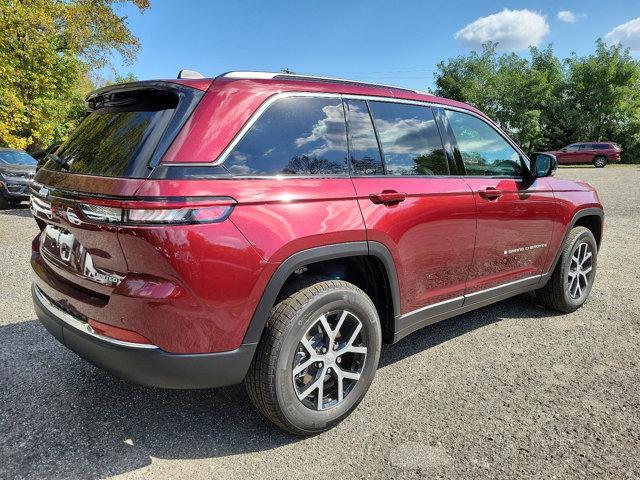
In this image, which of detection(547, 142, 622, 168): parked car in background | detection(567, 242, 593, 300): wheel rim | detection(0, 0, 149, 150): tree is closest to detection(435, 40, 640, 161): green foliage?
detection(547, 142, 622, 168): parked car in background

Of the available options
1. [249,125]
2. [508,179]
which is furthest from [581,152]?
[249,125]

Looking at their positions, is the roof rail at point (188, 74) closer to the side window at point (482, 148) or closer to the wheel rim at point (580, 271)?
the side window at point (482, 148)

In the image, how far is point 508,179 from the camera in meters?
3.62

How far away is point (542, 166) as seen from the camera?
12.4 ft

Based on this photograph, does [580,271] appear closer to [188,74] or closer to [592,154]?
[188,74]

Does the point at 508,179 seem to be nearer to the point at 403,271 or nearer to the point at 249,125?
the point at 403,271

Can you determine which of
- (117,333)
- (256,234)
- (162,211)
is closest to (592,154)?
(256,234)

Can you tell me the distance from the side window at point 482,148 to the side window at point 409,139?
262mm

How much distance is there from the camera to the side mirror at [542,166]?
12.3ft

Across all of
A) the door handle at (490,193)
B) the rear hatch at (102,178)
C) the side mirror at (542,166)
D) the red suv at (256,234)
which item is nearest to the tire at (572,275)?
the side mirror at (542,166)

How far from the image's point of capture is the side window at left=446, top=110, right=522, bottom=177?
11.2 ft

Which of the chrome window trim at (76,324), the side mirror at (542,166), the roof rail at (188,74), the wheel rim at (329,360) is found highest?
the roof rail at (188,74)

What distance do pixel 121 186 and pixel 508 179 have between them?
281 cm

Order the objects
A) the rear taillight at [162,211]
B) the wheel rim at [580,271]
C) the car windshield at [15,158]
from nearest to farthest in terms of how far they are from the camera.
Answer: the rear taillight at [162,211]
the wheel rim at [580,271]
the car windshield at [15,158]
